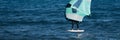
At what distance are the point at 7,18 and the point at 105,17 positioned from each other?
69.1ft

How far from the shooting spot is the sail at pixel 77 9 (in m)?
70.9

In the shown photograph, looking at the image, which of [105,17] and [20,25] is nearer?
[20,25]

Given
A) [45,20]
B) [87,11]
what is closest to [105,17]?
[45,20]

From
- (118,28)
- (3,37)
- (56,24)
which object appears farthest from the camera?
(56,24)

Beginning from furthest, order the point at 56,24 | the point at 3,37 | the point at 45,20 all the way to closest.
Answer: the point at 45,20
the point at 56,24
the point at 3,37

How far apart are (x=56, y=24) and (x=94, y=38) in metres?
20.0

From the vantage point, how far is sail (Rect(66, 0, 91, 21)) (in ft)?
233

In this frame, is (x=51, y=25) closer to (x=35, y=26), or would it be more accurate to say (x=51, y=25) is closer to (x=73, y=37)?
(x=35, y=26)

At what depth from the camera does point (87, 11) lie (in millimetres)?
72688

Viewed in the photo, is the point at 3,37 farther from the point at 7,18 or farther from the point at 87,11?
the point at 7,18

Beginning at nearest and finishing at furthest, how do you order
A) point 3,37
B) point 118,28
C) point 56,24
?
point 3,37 → point 118,28 → point 56,24

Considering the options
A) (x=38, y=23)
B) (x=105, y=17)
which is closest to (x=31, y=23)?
(x=38, y=23)

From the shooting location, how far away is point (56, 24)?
8938 centimetres

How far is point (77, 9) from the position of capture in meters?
72.2
